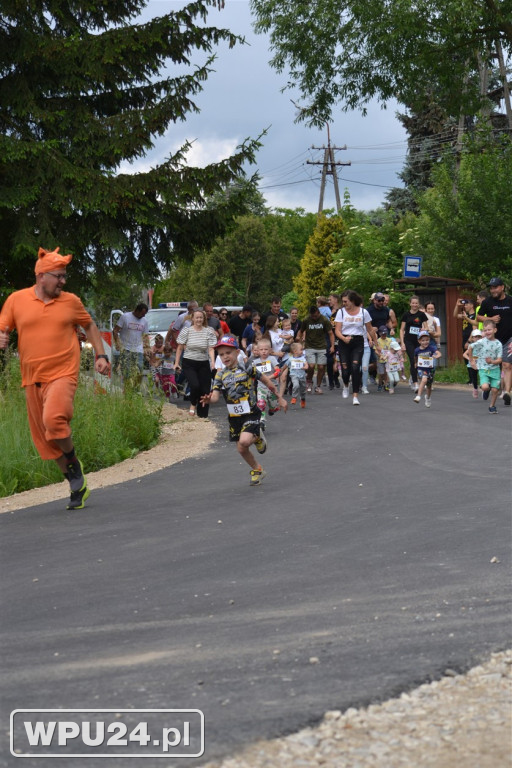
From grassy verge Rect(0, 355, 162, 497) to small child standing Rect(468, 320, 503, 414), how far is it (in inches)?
203

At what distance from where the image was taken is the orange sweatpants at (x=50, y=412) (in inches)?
385

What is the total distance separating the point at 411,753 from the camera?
380 cm

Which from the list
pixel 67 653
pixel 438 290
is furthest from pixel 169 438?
pixel 438 290

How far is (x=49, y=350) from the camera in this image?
9.91m

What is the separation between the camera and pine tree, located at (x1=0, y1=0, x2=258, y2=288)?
2053 cm

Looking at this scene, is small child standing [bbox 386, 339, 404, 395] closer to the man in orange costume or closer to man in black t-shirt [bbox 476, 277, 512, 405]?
man in black t-shirt [bbox 476, 277, 512, 405]

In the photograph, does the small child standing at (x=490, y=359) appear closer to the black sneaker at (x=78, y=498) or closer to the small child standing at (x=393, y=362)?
the small child standing at (x=393, y=362)

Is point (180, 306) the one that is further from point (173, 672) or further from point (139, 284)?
point (173, 672)

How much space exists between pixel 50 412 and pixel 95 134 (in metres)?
12.2

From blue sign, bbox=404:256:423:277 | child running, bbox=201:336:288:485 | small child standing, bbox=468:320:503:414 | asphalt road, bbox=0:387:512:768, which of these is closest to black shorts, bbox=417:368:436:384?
small child standing, bbox=468:320:503:414

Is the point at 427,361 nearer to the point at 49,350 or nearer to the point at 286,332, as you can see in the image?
the point at 286,332

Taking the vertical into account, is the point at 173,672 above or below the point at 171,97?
below

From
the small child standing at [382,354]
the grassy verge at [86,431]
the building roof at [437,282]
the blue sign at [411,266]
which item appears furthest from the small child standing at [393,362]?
the grassy verge at [86,431]

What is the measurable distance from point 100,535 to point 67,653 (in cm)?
331
